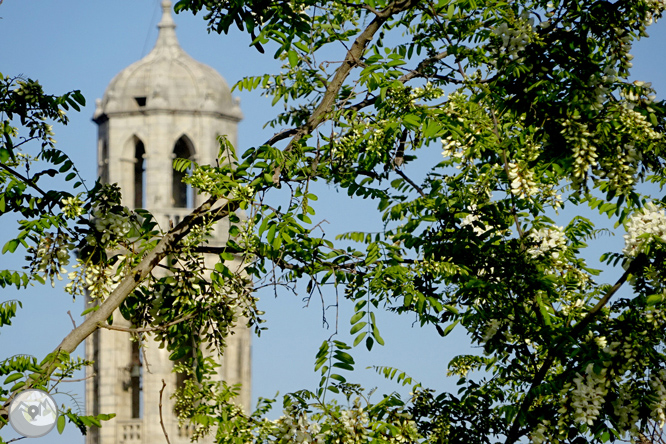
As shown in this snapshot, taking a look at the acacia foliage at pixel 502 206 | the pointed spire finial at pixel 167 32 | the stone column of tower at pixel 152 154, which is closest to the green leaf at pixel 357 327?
the acacia foliage at pixel 502 206

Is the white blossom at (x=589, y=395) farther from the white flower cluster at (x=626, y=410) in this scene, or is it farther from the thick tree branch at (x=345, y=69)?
the thick tree branch at (x=345, y=69)

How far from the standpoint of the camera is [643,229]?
7578mm

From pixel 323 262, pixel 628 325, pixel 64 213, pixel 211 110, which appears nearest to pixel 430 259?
pixel 323 262

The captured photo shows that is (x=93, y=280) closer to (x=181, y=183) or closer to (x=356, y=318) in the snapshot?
(x=356, y=318)

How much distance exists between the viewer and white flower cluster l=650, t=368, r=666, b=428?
7531 millimetres

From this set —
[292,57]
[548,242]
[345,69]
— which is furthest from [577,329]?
[292,57]

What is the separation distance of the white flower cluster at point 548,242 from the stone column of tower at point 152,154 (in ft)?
122

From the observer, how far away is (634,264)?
770 cm

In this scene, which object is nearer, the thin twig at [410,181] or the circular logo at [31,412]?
the circular logo at [31,412]

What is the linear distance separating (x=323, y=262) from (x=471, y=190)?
1434 millimetres

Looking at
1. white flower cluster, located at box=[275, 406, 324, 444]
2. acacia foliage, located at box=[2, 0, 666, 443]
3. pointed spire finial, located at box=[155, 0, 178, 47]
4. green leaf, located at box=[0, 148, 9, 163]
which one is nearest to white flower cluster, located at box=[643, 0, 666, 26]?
acacia foliage, located at box=[2, 0, 666, 443]

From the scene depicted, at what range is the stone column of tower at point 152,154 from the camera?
152 ft

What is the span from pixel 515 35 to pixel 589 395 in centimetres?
237

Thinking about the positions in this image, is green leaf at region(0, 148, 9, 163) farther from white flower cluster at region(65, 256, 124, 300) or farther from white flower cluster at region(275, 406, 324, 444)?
white flower cluster at region(275, 406, 324, 444)
